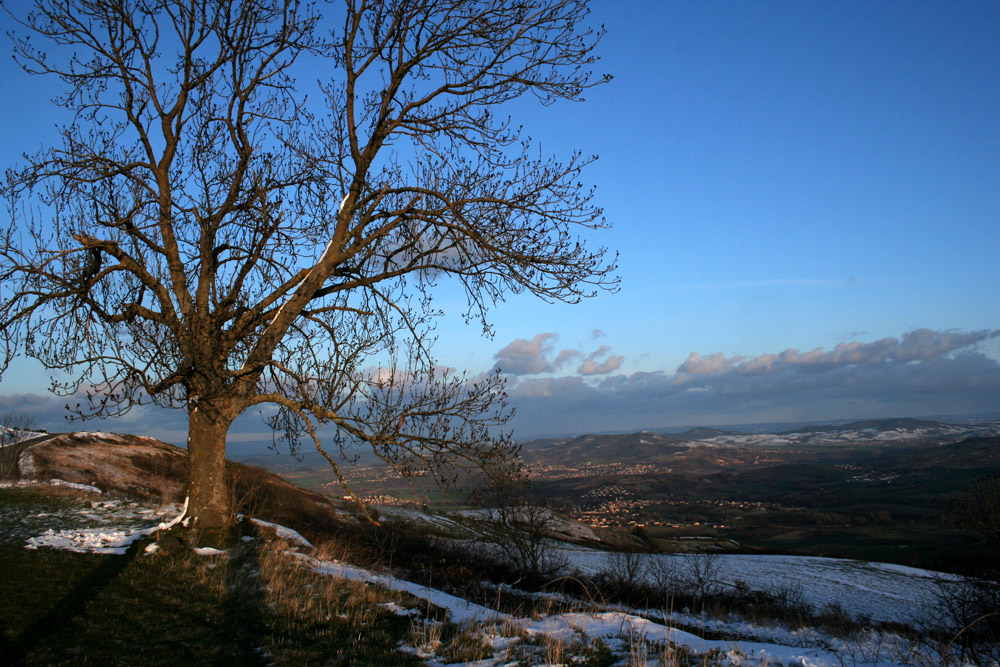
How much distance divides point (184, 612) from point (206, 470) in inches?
148

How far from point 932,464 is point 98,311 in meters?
157

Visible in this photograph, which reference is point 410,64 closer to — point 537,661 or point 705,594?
point 537,661

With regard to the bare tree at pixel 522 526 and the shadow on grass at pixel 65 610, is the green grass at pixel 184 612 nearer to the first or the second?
the shadow on grass at pixel 65 610

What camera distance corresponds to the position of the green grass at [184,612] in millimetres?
5242

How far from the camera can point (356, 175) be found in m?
9.73

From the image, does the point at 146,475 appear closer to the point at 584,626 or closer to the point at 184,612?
the point at 184,612

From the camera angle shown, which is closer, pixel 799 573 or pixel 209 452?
pixel 209 452

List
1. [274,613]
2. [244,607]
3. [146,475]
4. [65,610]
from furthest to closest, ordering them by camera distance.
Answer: [146,475], [244,607], [274,613], [65,610]

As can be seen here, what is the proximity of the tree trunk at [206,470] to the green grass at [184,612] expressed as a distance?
0.97m

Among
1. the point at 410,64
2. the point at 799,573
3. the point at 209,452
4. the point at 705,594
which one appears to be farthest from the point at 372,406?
the point at 799,573

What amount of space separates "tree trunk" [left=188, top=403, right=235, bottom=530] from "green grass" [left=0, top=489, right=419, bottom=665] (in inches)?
38.2

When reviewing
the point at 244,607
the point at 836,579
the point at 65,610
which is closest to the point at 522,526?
the point at 244,607

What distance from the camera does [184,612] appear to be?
6.40 m

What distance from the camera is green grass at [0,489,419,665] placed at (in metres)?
5.24
